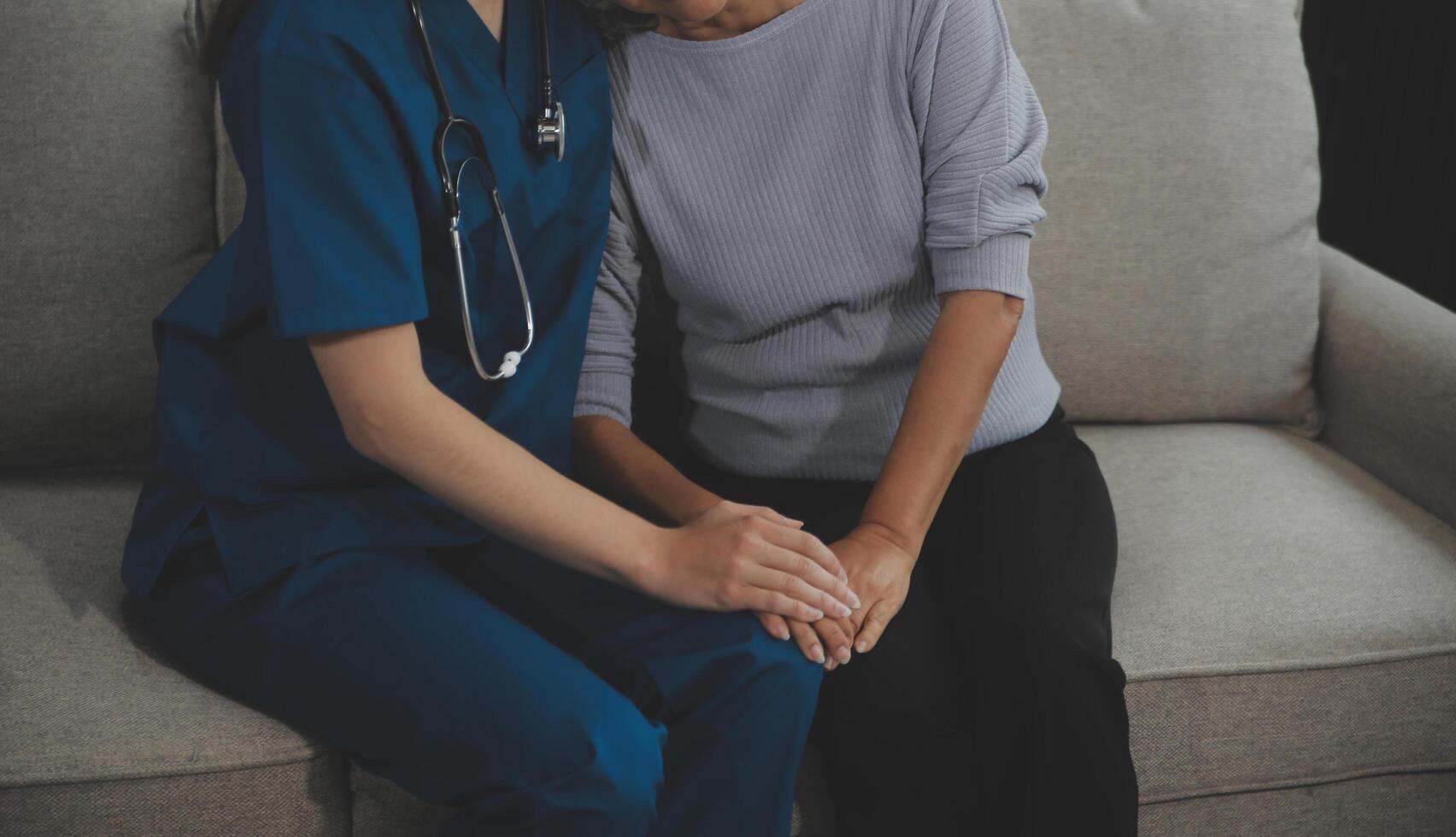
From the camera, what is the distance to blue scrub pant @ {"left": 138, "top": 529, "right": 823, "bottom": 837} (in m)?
0.90

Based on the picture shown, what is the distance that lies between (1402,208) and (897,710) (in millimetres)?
1538

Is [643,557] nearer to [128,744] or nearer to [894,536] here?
[894,536]

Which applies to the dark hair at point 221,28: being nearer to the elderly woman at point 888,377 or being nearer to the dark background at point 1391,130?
the elderly woman at point 888,377

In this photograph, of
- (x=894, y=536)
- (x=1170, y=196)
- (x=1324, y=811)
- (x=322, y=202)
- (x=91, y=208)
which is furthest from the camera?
(x=1170, y=196)

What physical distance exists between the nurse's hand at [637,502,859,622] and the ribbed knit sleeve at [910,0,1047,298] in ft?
1.07

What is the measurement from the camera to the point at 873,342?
1254 millimetres

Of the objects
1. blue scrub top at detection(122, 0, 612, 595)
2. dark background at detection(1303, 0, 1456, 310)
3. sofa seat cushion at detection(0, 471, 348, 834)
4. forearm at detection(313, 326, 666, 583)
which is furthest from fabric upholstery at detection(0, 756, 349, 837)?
dark background at detection(1303, 0, 1456, 310)

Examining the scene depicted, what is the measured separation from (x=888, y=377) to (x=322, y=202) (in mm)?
613

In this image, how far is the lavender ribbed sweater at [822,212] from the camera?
1.16m

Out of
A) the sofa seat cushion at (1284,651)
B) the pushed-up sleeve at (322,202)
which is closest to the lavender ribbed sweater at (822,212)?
the sofa seat cushion at (1284,651)

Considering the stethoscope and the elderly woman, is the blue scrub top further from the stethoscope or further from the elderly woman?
the elderly woman

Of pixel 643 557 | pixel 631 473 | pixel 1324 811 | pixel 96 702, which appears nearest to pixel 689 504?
pixel 631 473

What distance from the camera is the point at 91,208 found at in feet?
4.58

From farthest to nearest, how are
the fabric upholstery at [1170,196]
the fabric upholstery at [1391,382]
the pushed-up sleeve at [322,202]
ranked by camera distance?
the fabric upholstery at [1170,196] → the fabric upholstery at [1391,382] → the pushed-up sleeve at [322,202]
